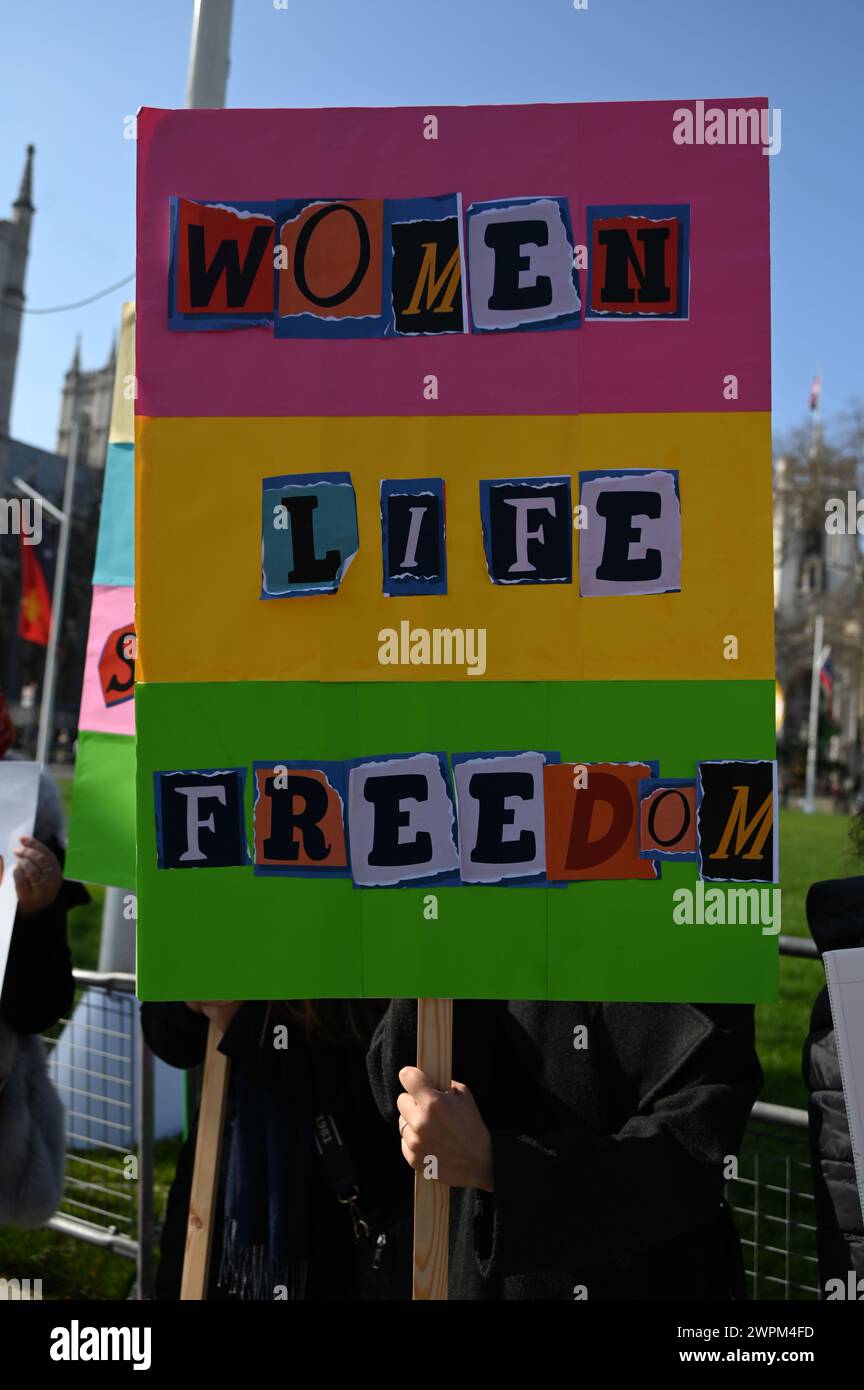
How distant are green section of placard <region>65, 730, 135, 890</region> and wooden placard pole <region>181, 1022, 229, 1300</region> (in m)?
0.68

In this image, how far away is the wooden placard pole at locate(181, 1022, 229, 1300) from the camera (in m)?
2.24

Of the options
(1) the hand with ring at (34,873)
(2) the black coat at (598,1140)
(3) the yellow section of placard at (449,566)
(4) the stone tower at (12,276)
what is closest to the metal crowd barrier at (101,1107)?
Result: (1) the hand with ring at (34,873)

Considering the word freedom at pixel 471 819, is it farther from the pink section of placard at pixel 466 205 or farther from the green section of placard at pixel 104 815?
the green section of placard at pixel 104 815

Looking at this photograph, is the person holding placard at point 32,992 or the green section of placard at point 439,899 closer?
the green section of placard at point 439,899

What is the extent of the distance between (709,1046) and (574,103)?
1.51 metres

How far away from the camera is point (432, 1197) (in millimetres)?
1883

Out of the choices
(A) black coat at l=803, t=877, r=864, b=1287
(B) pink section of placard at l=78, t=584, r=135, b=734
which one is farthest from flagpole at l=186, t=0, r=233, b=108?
(A) black coat at l=803, t=877, r=864, b=1287

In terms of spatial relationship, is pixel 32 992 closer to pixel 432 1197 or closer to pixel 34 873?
pixel 34 873

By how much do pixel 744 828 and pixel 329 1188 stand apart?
4.04 ft

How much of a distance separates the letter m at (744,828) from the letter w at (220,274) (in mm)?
1110

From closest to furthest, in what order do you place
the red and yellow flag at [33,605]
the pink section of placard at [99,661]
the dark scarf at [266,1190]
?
the dark scarf at [266,1190] < the pink section of placard at [99,661] < the red and yellow flag at [33,605]

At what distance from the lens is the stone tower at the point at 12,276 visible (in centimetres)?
4881

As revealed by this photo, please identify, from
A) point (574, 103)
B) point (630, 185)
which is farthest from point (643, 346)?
point (574, 103)

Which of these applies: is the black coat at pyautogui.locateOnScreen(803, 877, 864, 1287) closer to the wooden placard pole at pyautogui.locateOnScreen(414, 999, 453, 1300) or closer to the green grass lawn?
the green grass lawn
